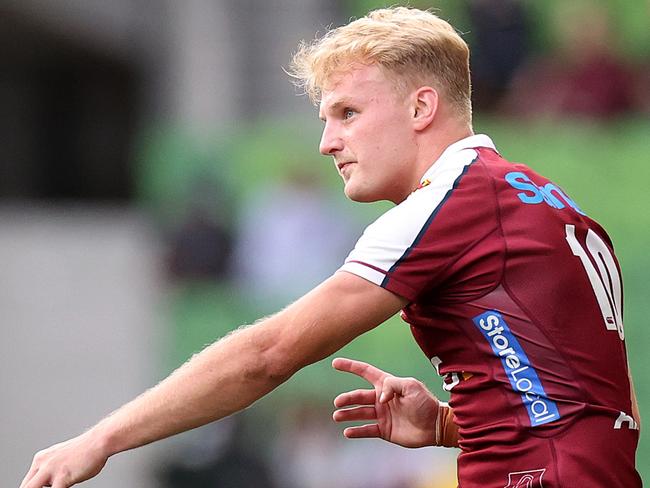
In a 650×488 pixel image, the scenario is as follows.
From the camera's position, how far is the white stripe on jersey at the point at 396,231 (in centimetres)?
355

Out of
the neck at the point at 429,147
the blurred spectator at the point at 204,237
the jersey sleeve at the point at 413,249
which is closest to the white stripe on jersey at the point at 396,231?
the jersey sleeve at the point at 413,249

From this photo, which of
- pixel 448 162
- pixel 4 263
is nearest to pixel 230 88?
pixel 4 263

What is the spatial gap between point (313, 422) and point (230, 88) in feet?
14.1

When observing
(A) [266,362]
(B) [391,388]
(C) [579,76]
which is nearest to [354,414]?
(B) [391,388]

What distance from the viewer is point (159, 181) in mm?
11766

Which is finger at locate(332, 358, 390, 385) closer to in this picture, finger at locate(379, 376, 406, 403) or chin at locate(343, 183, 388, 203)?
finger at locate(379, 376, 406, 403)

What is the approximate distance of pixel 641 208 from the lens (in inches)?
397

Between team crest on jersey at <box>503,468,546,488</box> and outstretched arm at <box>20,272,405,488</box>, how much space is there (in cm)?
54

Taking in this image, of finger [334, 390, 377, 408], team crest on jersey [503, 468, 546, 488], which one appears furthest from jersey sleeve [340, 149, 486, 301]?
finger [334, 390, 377, 408]

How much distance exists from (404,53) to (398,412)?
1111mm

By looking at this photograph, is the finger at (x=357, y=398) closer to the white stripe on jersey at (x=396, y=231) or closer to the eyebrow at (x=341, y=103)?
the white stripe on jersey at (x=396, y=231)

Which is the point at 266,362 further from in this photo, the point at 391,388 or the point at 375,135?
the point at 375,135

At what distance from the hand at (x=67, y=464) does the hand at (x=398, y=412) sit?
83 centimetres

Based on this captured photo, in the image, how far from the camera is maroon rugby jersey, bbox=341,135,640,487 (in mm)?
3547
